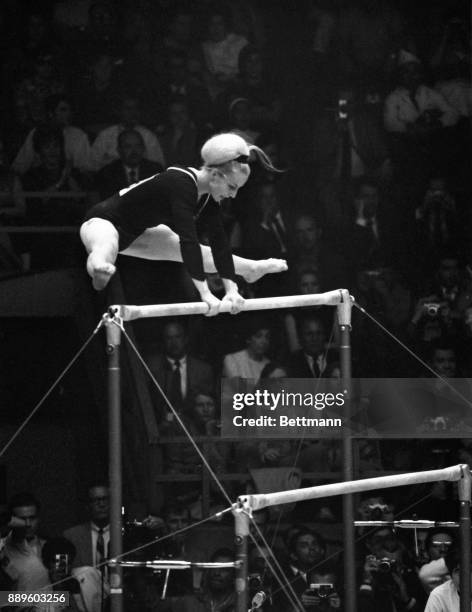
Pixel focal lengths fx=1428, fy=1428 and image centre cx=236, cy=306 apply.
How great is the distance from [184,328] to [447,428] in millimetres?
1619

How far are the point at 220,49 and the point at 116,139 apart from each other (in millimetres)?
975

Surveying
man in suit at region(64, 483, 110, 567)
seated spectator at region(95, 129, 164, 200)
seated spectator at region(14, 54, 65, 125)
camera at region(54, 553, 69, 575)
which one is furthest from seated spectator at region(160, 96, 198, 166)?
camera at region(54, 553, 69, 575)

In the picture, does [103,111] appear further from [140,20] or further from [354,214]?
[354,214]

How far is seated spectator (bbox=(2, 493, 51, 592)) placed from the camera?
276 inches

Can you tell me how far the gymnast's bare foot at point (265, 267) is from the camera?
6.07 m

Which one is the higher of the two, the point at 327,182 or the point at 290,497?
the point at 327,182

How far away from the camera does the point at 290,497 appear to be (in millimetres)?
5344

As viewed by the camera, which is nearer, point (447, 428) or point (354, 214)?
point (447, 428)

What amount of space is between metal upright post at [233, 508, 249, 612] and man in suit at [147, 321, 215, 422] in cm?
247

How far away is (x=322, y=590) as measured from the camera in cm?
690

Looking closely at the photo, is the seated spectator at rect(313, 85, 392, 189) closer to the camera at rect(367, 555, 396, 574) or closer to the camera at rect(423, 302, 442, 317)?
the camera at rect(423, 302, 442, 317)

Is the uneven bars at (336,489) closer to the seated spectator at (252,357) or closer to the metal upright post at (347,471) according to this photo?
the metal upright post at (347,471)

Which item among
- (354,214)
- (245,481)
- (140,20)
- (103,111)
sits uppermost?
(140,20)

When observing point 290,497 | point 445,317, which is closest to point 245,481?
point 445,317
